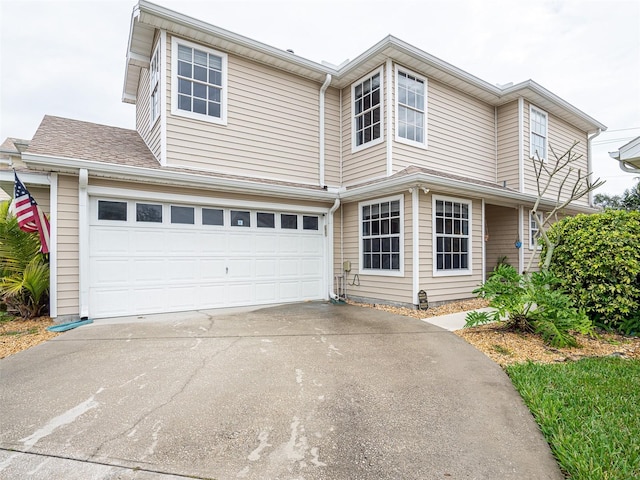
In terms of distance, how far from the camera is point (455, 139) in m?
9.34

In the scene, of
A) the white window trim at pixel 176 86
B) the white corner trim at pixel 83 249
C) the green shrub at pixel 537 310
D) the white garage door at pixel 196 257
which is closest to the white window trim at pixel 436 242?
the green shrub at pixel 537 310

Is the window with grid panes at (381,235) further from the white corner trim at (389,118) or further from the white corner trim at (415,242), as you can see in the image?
the white corner trim at (389,118)

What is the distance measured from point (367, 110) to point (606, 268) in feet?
19.2

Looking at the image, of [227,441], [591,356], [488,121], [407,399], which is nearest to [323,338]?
[407,399]

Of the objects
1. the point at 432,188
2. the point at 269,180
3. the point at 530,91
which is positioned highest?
the point at 530,91

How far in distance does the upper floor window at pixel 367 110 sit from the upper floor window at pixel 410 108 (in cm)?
45

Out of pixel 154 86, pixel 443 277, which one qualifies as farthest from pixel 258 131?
pixel 443 277

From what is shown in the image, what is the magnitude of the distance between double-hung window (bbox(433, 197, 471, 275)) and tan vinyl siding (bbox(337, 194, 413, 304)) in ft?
2.22

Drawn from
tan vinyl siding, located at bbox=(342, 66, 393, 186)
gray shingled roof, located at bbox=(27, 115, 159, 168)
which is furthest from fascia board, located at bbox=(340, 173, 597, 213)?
gray shingled roof, located at bbox=(27, 115, 159, 168)

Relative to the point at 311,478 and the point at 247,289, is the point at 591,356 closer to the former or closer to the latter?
the point at 311,478

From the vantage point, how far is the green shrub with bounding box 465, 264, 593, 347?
4.69 meters

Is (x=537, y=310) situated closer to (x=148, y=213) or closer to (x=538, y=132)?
(x=148, y=213)

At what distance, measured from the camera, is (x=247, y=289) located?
7.68 meters

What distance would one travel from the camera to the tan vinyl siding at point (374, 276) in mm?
7273
